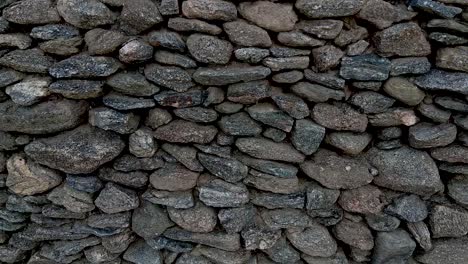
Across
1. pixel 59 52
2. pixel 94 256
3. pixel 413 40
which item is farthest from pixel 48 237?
pixel 413 40

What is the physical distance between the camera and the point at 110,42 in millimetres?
2535

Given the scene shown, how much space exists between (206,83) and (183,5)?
0.56m

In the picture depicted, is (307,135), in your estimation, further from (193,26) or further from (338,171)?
(193,26)

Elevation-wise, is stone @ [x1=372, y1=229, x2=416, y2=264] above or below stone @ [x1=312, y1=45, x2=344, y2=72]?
below

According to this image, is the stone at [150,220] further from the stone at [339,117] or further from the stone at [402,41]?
the stone at [402,41]

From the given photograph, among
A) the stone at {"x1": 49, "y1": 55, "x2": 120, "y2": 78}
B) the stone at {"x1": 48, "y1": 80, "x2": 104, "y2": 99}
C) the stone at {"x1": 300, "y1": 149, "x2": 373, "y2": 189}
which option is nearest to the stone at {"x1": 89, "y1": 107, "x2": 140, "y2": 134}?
the stone at {"x1": 48, "y1": 80, "x2": 104, "y2": 99}

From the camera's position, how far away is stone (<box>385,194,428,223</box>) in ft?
9.07

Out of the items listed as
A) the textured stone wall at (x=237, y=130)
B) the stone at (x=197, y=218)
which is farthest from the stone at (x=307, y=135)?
the stone at (x=197, y=218)

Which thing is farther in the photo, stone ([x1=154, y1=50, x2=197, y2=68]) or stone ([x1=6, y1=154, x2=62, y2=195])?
stone ([x1=6, y1=154, x2=62, y2=195])

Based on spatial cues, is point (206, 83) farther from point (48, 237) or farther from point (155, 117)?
point (48, 237)

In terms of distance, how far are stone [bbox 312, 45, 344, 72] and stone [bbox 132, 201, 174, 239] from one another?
1.67m

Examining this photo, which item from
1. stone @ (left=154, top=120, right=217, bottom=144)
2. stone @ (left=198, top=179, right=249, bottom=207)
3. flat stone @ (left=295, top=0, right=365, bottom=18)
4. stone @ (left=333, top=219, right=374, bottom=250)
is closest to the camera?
flat stone @ (left=295, top=0, right=365, bottom=18)

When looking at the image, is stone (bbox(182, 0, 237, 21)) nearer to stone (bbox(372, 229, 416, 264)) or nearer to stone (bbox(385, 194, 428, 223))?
stone (bbox(385, 194, 428, 223))

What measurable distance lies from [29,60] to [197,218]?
172cm
